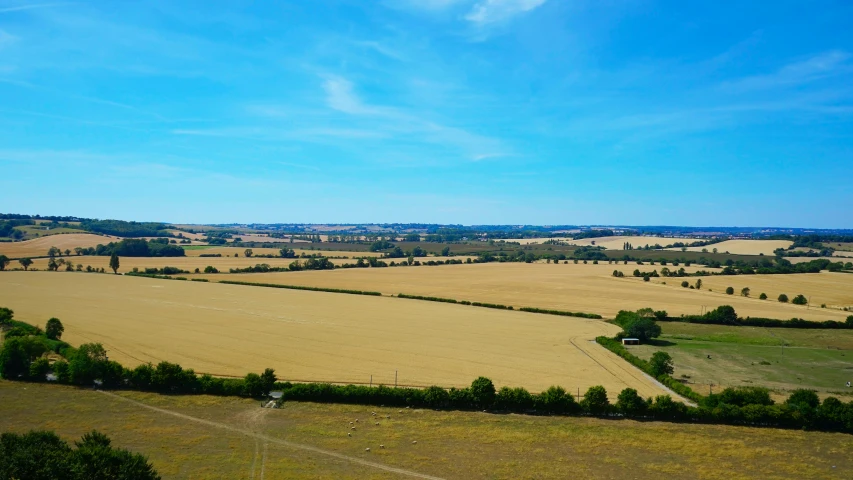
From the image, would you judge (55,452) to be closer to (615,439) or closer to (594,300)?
(615,439)

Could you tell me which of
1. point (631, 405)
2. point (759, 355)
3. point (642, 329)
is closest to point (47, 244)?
point (642, 329)

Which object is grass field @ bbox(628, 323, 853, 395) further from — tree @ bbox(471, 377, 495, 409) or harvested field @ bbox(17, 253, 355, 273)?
harvested field @ bbox(17, 253, 355, 273)

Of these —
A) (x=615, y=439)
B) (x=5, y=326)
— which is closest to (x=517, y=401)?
(x=615, y=439)

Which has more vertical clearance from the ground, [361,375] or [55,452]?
[55,452]

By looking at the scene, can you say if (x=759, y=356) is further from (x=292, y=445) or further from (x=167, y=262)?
(x=167, y=262)

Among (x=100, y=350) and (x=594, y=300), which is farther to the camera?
(x=594, y=300)

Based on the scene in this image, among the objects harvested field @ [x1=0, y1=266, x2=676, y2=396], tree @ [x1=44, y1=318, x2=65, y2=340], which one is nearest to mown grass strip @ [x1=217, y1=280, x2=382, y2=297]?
harvested field @ [x1=0, y1=266, x2=676, y2=396]
